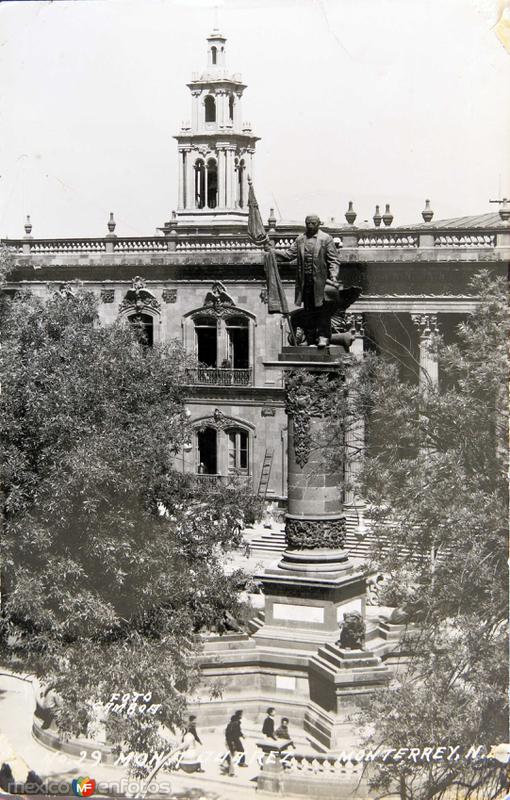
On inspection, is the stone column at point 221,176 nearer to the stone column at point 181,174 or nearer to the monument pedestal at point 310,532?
the stone column at point 181,174

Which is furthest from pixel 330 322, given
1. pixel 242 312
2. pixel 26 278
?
pixel 26 278

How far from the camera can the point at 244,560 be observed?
35.6 meters

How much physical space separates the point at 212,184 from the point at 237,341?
2012 centimetres

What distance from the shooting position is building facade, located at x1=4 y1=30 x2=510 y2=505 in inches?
1624

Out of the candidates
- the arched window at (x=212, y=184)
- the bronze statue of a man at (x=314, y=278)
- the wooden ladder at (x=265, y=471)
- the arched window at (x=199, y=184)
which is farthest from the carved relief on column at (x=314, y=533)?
the arched window at (x=199, y=184)

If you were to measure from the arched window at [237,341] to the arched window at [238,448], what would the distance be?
2380 mm

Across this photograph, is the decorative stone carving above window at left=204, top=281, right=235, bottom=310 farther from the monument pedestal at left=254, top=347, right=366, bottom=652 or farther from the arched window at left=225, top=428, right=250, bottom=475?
the monument pedestal at left=254, top=347, right=366, bottom=652

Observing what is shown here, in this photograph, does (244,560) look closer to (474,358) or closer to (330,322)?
(330,322)

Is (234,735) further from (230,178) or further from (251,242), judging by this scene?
(230,178)

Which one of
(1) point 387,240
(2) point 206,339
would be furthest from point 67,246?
(1) point 387,240

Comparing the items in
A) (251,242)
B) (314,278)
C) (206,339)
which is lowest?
(314,278)

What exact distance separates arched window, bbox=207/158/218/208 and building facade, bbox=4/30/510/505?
13.4 metres

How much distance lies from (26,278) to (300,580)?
24.7 meters

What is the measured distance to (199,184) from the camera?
6262 centimetres
